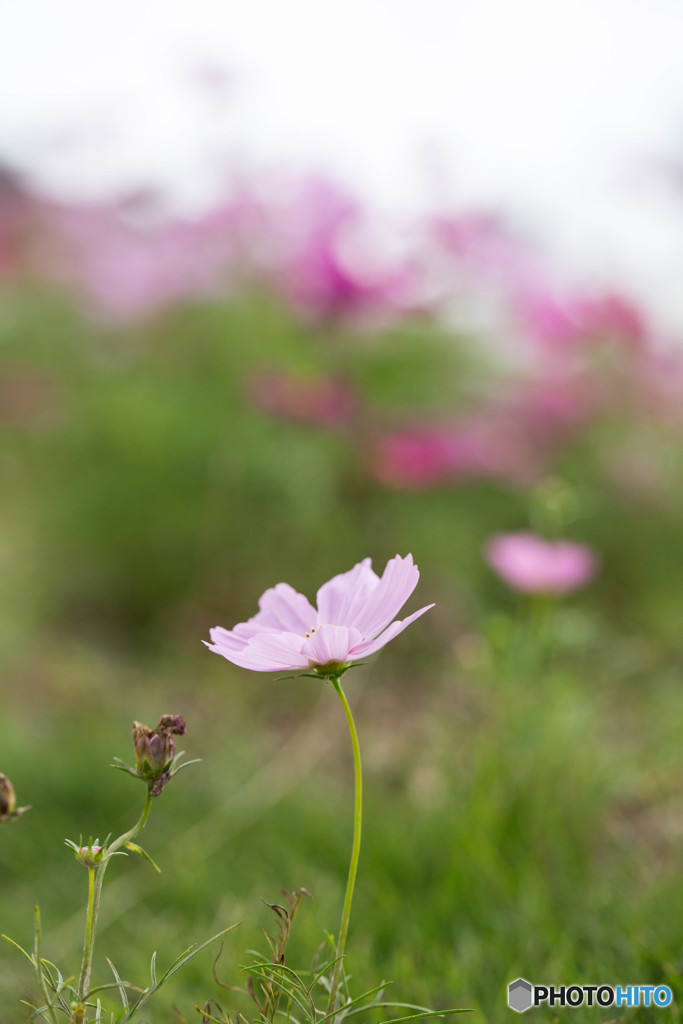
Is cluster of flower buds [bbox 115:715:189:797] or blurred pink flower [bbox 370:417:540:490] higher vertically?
blurred pink flower [bbox 370:417:540:490]

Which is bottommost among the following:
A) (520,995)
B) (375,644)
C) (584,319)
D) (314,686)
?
(520,995)

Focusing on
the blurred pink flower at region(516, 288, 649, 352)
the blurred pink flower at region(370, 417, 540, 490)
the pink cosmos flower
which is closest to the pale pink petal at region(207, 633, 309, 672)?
the pink cosmos flower

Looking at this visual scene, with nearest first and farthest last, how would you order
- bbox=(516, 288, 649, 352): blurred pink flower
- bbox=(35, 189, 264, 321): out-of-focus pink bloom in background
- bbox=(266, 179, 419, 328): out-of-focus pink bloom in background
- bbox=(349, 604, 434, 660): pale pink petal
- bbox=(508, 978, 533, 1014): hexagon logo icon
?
bbox=(349, 604, 434, 660): pale pink petal
bbox=(508, 978, 533, 1014): hexagon logo icon
bbox=(266, 179, 419, 328): out-of-focus pink bloom in background
bbox=(516, 288, 649, 352): blurred pink flower
bbox=(35, 189, 264, 321): out-of-focus pink bloom in background

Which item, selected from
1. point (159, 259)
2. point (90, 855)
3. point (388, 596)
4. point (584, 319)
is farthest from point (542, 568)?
point (159, 259)

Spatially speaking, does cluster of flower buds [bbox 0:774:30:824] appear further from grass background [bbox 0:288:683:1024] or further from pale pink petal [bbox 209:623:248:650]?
grass background [bbox 0:288:683:1024]

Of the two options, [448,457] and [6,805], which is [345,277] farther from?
[6,805]

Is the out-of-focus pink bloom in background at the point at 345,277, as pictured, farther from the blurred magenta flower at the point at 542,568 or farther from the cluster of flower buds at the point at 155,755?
the cluster of flower buds at the point at 155,755

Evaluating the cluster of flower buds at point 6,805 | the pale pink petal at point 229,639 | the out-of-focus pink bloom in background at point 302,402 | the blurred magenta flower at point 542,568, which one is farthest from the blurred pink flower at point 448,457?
the cluster of flower buds at point 6,805
